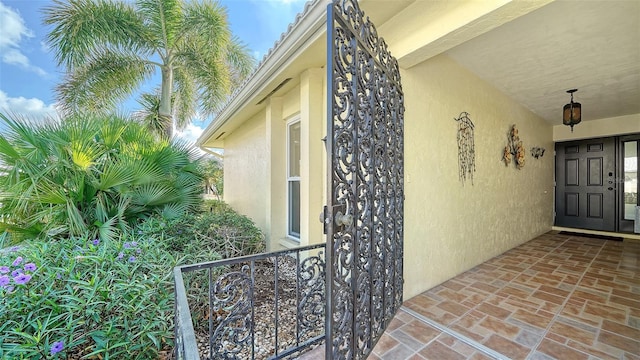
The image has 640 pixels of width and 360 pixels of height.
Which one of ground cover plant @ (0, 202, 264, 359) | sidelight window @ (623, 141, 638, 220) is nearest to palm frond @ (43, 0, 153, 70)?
ground cover plant @ (0, 202, 264, 359)

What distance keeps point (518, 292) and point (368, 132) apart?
2.72m

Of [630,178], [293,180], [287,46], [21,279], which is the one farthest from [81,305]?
[630,178]

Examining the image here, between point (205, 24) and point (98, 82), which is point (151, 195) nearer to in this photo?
point (98, 82)

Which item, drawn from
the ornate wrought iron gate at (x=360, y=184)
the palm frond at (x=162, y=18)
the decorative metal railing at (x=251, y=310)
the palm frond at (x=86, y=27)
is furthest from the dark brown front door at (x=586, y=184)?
the palm frond at (x=86, y=27)

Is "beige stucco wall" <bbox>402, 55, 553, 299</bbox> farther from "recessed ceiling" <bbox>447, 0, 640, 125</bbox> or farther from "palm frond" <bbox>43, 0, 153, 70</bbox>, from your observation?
"palm frond" <bbox>43, 0, 153, 70</bbox>

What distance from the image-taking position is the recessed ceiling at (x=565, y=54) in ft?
7.65

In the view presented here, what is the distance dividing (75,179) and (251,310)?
2427mm

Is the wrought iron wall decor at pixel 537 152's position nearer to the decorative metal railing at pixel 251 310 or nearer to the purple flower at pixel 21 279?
the decorative metal railing at pixel 251 310

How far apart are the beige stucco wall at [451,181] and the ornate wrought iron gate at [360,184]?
49 centimetres

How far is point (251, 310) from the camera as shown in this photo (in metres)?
1.80

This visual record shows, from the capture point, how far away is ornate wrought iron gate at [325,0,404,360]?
1.33 m

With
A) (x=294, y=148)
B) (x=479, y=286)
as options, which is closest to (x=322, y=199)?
(x=294, y=148)

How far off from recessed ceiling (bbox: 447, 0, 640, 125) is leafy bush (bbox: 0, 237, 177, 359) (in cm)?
375

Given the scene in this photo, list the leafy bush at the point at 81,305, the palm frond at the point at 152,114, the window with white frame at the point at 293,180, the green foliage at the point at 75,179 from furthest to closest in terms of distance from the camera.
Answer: the palm frond at the point at 152,114 → the window with white frame at the point at 293,180 → the green foliage at the point at 75,179 → the leafy bush at the point at 81,305
